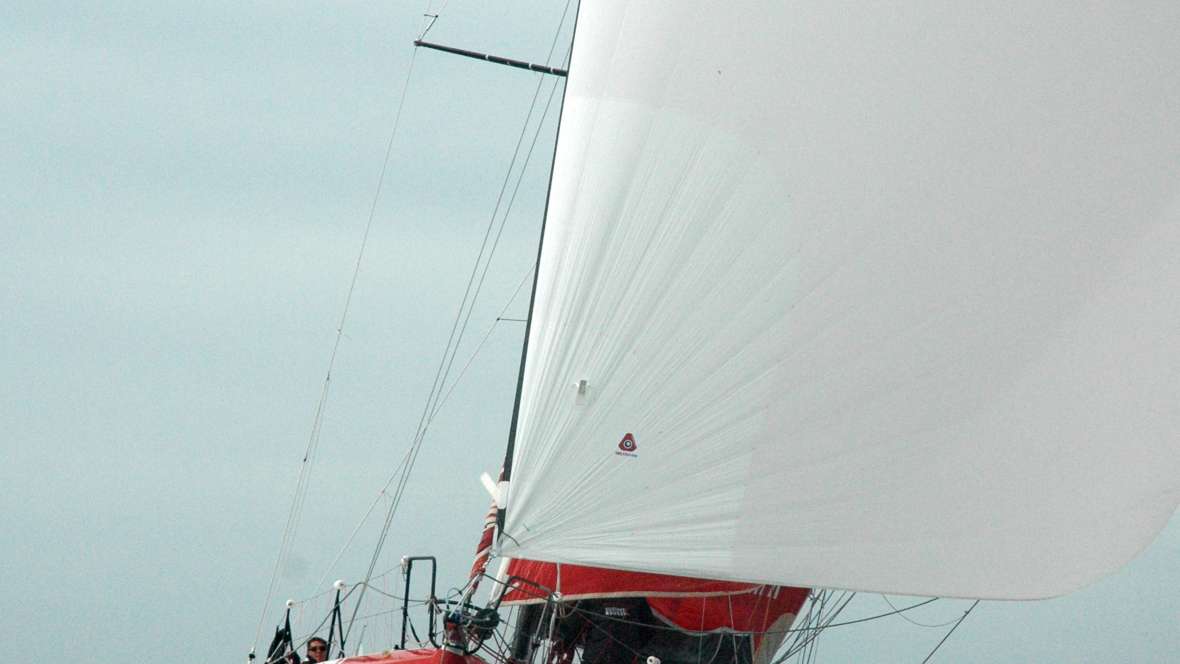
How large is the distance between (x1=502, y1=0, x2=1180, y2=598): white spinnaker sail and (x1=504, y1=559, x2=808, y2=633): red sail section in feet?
5.19

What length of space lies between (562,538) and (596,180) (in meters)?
2.37

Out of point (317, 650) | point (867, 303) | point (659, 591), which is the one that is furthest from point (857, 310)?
point (317, 650)

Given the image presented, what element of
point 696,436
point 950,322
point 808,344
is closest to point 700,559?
point 696,436

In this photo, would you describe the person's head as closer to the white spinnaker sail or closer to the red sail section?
the red sail section

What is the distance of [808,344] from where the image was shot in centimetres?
1016

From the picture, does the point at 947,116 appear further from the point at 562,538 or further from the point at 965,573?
the point at 562,538

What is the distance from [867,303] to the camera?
1023cm

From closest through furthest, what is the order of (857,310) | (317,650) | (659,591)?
1. (857,310)
2. (317,650)
3. (659,591)

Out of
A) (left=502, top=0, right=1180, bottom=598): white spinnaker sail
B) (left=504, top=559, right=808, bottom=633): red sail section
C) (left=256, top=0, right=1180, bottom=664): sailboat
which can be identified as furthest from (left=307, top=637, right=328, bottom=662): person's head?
(left=502, top=0, right=1180, bottom=598): white spinnaker sail

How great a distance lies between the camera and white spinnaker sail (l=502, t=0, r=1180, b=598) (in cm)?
1005

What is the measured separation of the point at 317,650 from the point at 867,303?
4.62 m

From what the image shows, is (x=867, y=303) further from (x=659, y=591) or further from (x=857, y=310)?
(x=659, y=591)

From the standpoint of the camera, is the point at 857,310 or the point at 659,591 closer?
the point at 857,310

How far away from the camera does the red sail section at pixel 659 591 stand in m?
11.5
